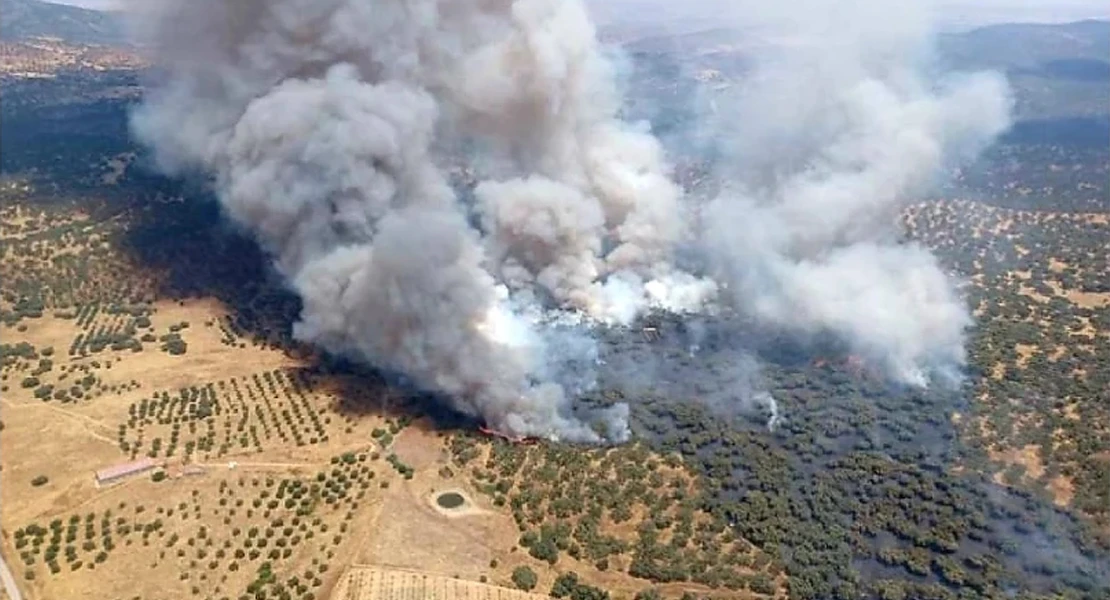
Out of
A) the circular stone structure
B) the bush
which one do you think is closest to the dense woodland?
the bush

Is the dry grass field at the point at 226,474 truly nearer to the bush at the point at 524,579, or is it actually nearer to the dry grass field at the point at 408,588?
the dry grass field at the point at 408,588

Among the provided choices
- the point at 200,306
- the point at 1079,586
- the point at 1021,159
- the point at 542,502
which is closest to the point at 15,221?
the point at 200,306

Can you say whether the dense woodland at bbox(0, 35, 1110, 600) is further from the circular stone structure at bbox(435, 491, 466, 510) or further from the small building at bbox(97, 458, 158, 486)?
the circular stone structure at bbox(435, 491, 466, 510)

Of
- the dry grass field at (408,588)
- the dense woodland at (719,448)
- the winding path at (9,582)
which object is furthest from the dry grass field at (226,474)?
the winding path at (9,582)

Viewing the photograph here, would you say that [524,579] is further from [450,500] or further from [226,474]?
[226,474]

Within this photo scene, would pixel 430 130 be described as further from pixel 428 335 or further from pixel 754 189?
pixel 754 189
